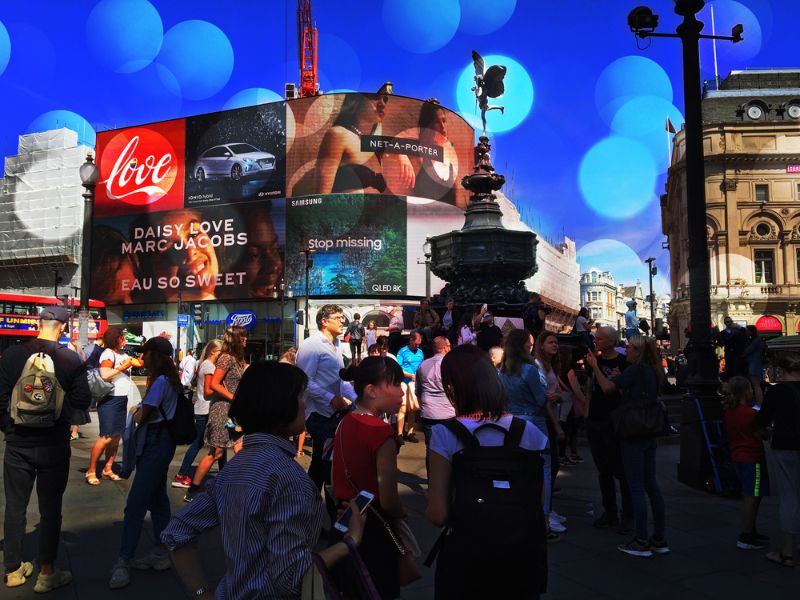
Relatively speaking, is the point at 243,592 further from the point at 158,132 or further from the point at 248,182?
the point at 158,132

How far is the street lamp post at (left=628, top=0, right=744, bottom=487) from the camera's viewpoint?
757 centimetres

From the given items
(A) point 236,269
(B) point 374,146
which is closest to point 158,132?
(A) point 236,269

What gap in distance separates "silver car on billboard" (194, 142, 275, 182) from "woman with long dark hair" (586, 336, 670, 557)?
174ft

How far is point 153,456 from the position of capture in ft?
15.8

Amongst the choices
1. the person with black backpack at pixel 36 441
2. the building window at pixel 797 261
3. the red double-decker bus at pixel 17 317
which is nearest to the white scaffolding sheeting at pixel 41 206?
the red double-decker bus at pixel 17 317

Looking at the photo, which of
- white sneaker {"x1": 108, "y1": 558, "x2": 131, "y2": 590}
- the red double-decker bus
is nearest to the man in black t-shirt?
white sneaker {"x1": 108, "y1": 558, "x2": 131, "y2": 590}

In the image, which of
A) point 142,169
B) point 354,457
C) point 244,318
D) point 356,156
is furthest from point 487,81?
point 142,169

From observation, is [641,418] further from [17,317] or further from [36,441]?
[17,317]

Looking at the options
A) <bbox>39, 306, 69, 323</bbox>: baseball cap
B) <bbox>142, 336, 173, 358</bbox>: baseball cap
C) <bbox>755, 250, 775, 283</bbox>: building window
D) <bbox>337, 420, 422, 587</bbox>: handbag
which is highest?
<bbox>755, 250, 775, 283</bbox>: building window

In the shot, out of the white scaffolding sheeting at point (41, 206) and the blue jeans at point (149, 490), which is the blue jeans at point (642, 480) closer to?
the blue jeans at point (149, 490)

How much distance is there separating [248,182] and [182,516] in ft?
187

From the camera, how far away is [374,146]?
178 ft

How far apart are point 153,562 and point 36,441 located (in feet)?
4.12

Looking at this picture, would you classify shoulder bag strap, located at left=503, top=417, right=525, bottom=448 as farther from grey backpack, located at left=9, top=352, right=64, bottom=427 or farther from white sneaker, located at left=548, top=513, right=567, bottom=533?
white sneaker, located at left=548, top=513, right=567, bottom=533
